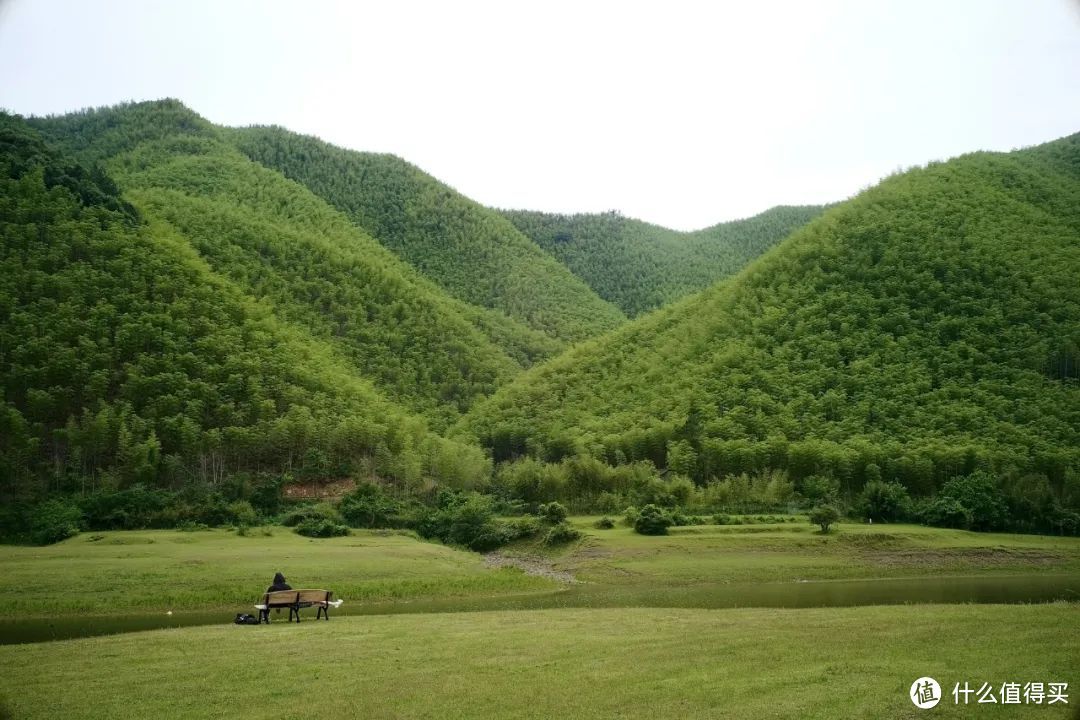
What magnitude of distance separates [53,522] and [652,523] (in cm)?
3027

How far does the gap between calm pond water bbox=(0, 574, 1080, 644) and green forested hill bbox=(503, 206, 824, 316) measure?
11740 cm

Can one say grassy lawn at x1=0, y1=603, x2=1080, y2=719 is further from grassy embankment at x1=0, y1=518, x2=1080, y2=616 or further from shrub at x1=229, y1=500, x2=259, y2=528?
shrub at x1=229, y1=500, x2=259, y2=528

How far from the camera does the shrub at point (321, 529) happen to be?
145 ft

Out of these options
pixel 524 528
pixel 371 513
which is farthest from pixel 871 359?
pixel 371 513

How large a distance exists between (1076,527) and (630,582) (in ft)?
96.6

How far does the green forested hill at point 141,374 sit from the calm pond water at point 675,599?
106 feet

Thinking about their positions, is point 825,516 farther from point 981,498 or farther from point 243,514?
point 243,514

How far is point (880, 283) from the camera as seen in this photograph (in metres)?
78.2

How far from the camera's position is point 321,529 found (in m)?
44.1

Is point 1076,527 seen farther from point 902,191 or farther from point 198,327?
point 198,327

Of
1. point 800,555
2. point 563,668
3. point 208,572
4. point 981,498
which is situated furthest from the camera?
point 981,498

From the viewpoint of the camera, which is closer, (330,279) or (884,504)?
(884,504)

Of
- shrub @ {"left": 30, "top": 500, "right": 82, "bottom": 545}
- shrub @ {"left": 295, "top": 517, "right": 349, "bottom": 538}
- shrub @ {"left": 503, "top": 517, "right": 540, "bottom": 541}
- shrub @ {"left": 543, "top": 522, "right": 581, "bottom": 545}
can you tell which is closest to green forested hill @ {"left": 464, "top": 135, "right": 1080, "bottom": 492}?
shrub @ {"left": 503, "top": 517, "right": 540, "bottom": 541}

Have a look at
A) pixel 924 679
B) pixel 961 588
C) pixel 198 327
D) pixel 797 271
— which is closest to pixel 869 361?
pixel 797 271
